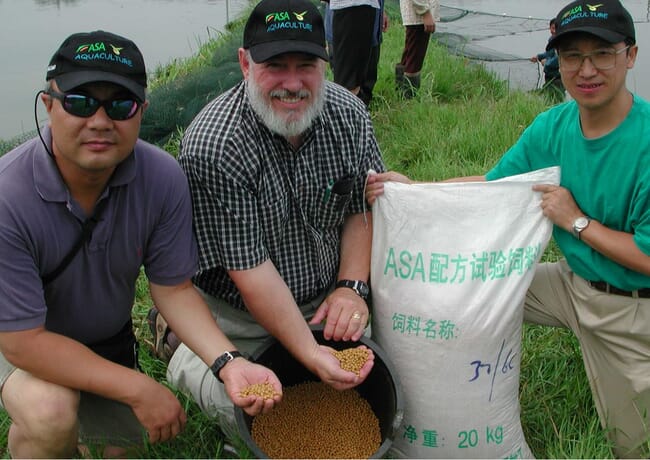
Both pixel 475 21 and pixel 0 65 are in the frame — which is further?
pixel 475 21

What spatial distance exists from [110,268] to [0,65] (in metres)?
6.63

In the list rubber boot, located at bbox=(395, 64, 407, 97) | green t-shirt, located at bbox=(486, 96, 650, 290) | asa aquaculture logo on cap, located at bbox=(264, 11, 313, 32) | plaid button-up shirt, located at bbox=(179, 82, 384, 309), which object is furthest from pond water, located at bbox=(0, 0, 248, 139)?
green t-shirt, located at bbox=(486, 96, 650, 290)

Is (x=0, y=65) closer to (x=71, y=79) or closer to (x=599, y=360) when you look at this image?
(x=71, y=79)

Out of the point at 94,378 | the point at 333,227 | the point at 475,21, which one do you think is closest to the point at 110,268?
the point at 94,378

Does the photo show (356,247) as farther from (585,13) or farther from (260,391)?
(585,13)

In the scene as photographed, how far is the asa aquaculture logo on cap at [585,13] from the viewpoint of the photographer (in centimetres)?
179

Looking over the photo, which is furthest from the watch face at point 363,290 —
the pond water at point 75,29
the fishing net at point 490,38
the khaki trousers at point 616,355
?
the pond water at point 75,29

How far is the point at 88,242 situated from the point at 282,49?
701 millimetres

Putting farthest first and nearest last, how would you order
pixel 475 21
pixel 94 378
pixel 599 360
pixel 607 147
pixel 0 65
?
pixel 475 21 < pixel 0 65 < pixel 599 360 < pixel 607 147 < pixel 94 378

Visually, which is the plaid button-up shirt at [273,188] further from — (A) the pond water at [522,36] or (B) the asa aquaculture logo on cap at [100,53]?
(A) the pond water at [522,36]

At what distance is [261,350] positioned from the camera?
1964mm

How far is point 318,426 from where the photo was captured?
6.63 feet

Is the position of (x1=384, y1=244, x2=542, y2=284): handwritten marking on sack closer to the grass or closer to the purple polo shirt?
the grass

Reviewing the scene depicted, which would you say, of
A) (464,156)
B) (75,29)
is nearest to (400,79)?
(464,156)
